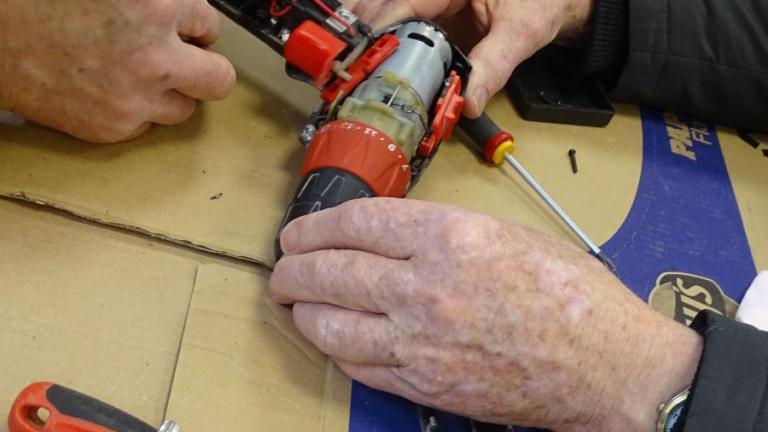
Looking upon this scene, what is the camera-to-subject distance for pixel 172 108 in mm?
771

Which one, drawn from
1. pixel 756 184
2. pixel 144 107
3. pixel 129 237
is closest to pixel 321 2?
pixel 144 107

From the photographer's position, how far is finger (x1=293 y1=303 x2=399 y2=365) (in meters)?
0.60

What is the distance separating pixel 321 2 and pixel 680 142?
0.64m

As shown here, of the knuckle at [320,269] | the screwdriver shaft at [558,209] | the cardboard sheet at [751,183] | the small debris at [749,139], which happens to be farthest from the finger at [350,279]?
the small debris at [749,139]

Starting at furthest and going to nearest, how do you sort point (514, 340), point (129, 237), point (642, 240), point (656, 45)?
point (656, 45) → point (642, 240) → point (129, 237) → point (514, 340)

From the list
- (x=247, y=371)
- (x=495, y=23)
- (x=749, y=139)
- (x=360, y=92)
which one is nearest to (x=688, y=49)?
(x=749, y=139)

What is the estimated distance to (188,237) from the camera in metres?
0.72

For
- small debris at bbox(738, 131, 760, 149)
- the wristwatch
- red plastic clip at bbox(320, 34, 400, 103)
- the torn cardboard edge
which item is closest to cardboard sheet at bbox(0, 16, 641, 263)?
the torn cardboard edge

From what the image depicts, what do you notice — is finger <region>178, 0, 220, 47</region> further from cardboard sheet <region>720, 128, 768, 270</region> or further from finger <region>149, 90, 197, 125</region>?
cardboard sheet <region>720, 128, 768, 270</region>

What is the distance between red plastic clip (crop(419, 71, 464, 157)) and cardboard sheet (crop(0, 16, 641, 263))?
8 centimetres

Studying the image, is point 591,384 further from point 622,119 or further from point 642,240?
point 622,119

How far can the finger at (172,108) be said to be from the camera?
2.48 ft

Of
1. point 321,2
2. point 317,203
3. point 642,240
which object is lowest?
point 642,240

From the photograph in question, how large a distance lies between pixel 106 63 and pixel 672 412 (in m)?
0.64
